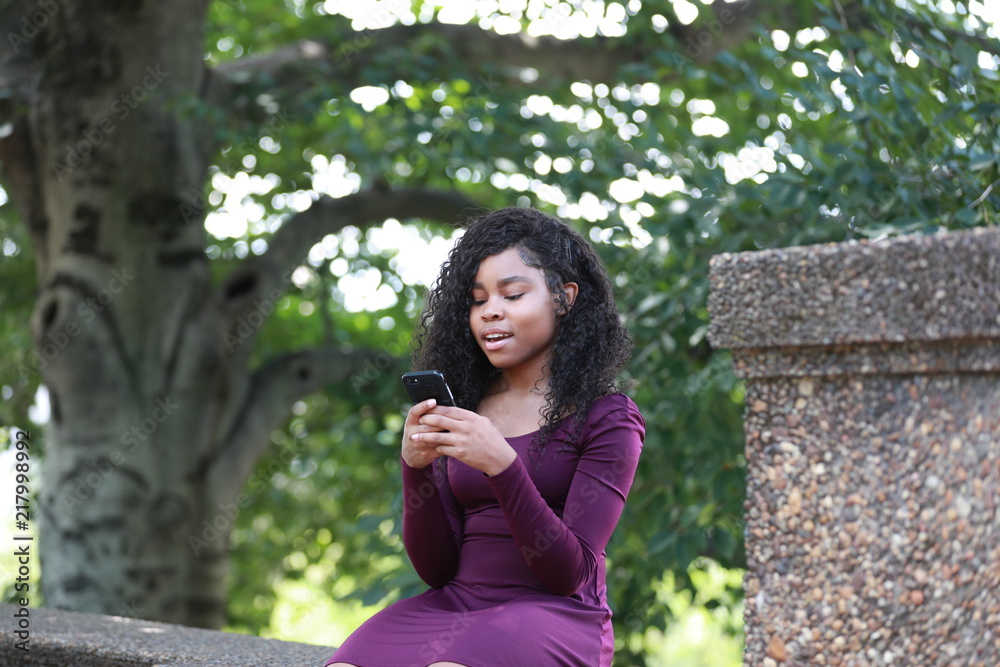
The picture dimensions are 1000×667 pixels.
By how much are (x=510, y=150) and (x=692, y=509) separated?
8.62ft

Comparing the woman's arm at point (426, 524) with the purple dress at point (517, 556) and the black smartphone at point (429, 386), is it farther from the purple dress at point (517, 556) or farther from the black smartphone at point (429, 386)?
the black smartphone at point (429, 386)

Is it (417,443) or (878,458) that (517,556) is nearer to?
(417,443)

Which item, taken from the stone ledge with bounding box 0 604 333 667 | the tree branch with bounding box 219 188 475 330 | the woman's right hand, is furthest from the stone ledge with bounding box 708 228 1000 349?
the tree branch with bounding box 219 188 475 330

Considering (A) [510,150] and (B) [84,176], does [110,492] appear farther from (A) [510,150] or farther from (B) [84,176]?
(A) [510,150]

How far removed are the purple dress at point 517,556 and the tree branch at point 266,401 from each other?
406 centimetres

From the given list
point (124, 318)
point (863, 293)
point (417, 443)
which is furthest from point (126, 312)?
point (863, 293)

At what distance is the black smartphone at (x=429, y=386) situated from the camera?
194 cm

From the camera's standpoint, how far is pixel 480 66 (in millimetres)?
6301

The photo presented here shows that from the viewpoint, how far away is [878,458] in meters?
1.48

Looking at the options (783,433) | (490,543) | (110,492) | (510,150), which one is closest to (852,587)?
(783,433)

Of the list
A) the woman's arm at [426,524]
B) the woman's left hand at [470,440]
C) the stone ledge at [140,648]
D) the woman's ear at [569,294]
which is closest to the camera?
the woman's left hand at [470,440]

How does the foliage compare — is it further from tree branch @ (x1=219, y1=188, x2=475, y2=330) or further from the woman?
the woman

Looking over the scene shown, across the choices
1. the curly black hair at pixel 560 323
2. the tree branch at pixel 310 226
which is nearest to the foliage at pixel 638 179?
the tree branch at pixel 310 226

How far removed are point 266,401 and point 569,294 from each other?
14.1ft
